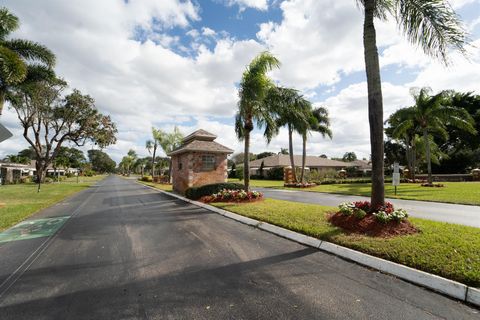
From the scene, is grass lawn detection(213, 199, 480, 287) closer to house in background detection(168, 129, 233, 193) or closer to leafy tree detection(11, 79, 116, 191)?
house in background detection(168, 129, 233, 193)

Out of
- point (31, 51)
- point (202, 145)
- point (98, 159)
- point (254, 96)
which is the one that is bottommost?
point (202, 145)

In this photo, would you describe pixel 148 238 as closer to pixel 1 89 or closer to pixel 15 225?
pixel 15 225

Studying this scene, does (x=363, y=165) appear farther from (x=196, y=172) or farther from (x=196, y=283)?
(x=196, y=283)

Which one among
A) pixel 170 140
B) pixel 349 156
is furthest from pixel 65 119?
pixel 349 156

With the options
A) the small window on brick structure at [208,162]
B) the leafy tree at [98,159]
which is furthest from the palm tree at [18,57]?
the leafy tree at [98,159]

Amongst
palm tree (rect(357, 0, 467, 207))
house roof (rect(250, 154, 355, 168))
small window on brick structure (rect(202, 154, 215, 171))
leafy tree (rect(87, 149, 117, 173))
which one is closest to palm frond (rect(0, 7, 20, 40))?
small window on brick structure (rect(202, 154, 215, 171))

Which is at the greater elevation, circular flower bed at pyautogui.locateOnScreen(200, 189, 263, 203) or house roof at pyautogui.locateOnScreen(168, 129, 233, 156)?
house roof at pyautogui.locateOnScreen(168, 129, 233, 156)

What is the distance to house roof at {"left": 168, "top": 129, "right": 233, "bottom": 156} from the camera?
57.5 ft

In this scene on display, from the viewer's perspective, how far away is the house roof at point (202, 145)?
17531mm

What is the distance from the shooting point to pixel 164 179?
39.0 m

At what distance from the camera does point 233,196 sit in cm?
1322

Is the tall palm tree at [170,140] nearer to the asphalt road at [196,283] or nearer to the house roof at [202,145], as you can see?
the house roof at [202,145]

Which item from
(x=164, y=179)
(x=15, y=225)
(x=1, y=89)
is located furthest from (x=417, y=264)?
(x=164, y=179)

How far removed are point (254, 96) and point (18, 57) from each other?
42.1 feet
